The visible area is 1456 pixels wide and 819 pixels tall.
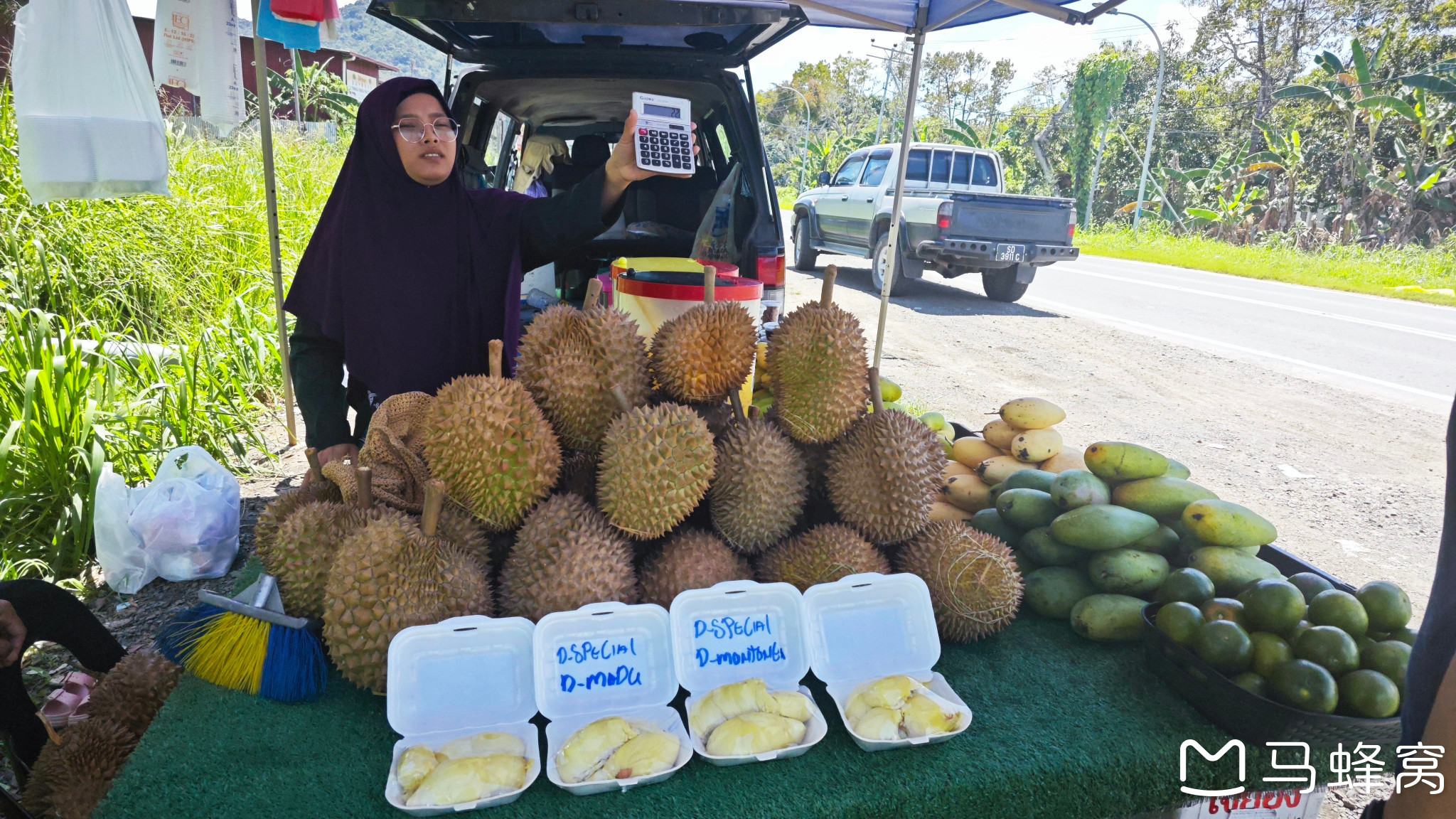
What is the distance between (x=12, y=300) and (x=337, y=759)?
4.13 meters

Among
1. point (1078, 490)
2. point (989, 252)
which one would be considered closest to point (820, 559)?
point (1078, 490)

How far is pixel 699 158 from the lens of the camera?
4.56m

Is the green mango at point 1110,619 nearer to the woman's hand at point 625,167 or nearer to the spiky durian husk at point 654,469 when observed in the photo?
the spiky durian husk at point 654,469

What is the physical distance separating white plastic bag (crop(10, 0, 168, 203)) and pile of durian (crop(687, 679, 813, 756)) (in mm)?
2817

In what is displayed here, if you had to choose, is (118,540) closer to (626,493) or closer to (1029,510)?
(626,493)

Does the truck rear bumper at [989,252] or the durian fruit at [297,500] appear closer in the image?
the durian fruit at [297,500]

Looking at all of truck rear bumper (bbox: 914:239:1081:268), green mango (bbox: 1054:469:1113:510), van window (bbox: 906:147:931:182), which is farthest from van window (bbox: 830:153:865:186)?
green mango (bbox: 1054:469:1113:510)

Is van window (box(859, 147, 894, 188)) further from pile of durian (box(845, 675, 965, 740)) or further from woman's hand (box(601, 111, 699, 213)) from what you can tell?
pile of durian (box(845, 675, 965, 740))

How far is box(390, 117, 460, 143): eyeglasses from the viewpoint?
2.32 meters

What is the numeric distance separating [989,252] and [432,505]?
9.63 metres

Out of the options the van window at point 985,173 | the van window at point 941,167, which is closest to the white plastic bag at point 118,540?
the van window at point 941,167

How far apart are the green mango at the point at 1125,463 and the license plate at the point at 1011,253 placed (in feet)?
27.2

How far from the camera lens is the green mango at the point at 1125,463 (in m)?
2.31

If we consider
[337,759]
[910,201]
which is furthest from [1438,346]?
[337,759]
